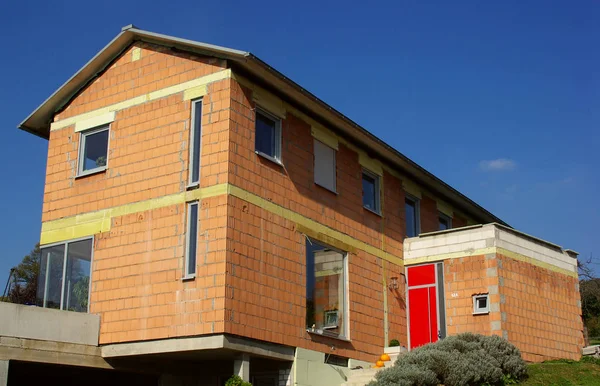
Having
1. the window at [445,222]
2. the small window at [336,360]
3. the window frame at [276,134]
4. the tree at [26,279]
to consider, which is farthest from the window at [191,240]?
the tree at [26,279]

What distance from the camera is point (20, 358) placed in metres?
16.6

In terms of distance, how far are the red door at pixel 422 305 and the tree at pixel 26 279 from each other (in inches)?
802

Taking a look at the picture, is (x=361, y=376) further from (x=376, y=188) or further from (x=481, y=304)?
(x=376, y=188)

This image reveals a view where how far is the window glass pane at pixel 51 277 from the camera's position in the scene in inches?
764

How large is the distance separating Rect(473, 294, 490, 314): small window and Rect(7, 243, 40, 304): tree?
22486 millimetres

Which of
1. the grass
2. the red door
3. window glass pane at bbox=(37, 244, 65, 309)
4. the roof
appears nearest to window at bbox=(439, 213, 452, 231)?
the roof

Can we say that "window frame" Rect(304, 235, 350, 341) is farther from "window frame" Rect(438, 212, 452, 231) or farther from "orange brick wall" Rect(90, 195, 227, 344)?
"window frame" Rect(438, 212, 452, 231)

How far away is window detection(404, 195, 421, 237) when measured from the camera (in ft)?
83.4

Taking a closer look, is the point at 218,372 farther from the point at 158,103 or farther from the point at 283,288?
the point at 158,103

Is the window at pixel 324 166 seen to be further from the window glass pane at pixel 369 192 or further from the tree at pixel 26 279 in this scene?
the tree at pixel 26 279

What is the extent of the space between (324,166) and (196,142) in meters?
4.30

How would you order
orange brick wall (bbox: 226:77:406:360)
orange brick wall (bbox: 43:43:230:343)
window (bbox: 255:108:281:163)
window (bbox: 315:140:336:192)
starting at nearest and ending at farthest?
1. orange brick wall (bbox: 43:43:230:343)
2. orange brick wall (bbox: 226:77:406:360)
3. window (bbox: 255:108:281:163)
4. window (bbox: 315:140:336:192)

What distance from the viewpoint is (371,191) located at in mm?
23688

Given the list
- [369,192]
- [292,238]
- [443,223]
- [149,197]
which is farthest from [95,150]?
[443,223]
